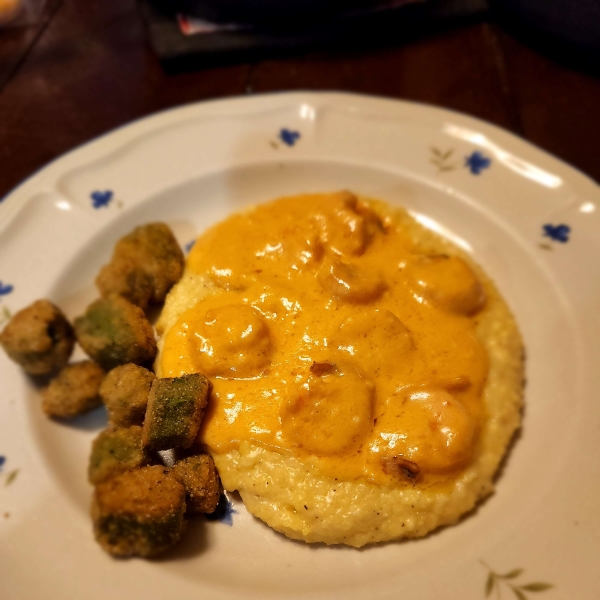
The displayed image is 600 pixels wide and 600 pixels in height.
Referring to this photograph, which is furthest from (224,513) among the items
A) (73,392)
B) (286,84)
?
(286,84)

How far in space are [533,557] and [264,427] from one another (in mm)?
1219

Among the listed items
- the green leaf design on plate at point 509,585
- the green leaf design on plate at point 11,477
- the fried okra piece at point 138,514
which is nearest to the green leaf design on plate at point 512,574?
the green leaf design on plate at point 509,585

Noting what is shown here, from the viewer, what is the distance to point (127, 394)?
2441 mm

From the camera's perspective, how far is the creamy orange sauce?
7.63 feet

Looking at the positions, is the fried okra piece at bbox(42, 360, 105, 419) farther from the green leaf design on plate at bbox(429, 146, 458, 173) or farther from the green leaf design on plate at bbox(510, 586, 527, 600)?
the green leaf design on plate at bbox(429, 146, 458, 173)

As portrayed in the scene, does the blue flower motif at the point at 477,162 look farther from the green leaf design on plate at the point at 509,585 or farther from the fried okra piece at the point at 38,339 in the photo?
the fried okra piece at the point at 38,339

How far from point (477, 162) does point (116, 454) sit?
8.68 ft

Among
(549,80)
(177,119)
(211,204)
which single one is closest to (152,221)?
(211,204)

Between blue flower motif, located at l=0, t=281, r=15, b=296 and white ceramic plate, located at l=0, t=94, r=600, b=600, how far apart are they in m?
0.01

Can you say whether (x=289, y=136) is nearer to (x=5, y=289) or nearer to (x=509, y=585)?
(x=5, y=289)

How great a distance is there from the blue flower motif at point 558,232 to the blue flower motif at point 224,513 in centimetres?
225

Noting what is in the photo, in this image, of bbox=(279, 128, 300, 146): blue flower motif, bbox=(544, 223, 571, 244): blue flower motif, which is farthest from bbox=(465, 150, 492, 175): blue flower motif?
bbox=(279, 128, 300, 146): blue flower motif

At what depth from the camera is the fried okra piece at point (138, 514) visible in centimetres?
213

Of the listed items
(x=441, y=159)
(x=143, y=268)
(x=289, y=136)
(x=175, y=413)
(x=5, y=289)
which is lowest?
(x=5, y=289)
